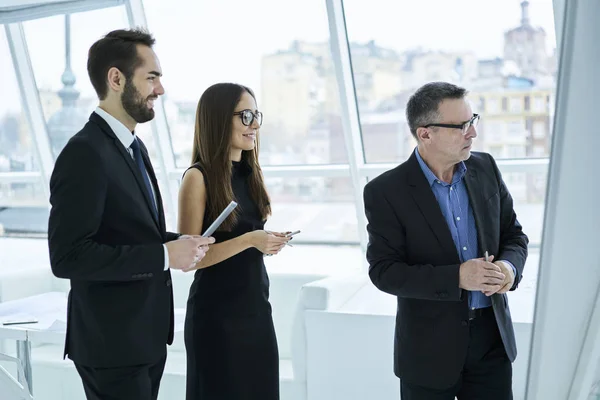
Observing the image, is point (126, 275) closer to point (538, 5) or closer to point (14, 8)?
point (538, 5)

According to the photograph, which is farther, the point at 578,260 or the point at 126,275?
the point at 126,275

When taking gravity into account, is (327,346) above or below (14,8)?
below

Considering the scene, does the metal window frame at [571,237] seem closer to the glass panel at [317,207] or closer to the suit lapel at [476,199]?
the suit lapel at [476,199]

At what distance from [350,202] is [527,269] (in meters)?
1.40

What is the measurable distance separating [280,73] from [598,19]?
388cm

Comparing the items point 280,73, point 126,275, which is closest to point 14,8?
point 280,73

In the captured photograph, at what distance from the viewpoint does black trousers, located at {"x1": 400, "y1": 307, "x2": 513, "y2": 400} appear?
2.20 m

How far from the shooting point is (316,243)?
548 cm

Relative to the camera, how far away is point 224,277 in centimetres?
255

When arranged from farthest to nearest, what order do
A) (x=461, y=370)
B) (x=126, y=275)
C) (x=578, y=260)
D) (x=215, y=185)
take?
(x=215, y=185)
(x=461, y=370)
(x=126, y=275)
(x=578, y=260)

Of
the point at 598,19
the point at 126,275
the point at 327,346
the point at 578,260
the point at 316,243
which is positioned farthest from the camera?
the point at 316,243

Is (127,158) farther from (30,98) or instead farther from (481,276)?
(30,98)

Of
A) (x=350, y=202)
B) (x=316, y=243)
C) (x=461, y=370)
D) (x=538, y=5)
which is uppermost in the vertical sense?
(x=538, y=5)

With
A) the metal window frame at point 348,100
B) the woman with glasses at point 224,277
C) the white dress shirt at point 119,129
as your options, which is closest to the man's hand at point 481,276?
the woman with glasses at point 224,277
